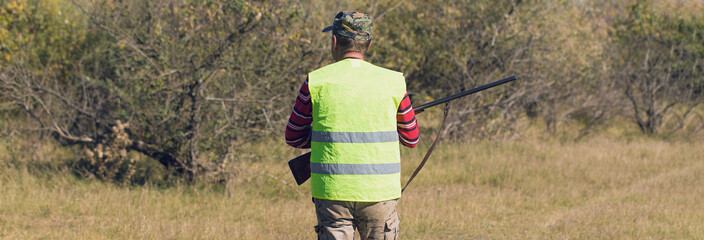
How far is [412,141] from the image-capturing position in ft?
10.9

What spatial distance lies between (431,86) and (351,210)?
10432 millimetres

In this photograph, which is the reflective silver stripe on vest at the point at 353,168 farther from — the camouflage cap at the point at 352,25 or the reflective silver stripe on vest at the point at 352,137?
the camouflage cap at the point at 352,25

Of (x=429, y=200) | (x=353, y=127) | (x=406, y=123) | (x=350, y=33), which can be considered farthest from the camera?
(x=429, y=200)

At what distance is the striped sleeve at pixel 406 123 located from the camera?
3.17 m

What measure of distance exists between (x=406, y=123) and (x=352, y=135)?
13.7 inches

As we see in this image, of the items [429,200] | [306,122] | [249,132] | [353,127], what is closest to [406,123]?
[353,127]

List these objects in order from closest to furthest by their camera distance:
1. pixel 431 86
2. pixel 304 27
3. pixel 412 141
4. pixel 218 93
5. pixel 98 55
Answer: pixel 412 141 < pixel 218 93 < pixel 304 27 < pixel 98 55 < pixel 431 86

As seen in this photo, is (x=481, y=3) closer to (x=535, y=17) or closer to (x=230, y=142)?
(x=535, y=17)

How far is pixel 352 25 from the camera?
10.1 feet

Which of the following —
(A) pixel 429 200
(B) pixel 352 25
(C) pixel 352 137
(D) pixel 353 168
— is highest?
(B) pixel 352 25

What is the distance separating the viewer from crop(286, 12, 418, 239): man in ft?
9.81

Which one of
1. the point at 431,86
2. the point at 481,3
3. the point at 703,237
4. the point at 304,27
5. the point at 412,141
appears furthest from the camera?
the point at 431,86

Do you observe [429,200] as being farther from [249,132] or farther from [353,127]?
[353,127]

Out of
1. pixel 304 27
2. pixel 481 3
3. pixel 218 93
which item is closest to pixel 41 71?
pixel 218 93
